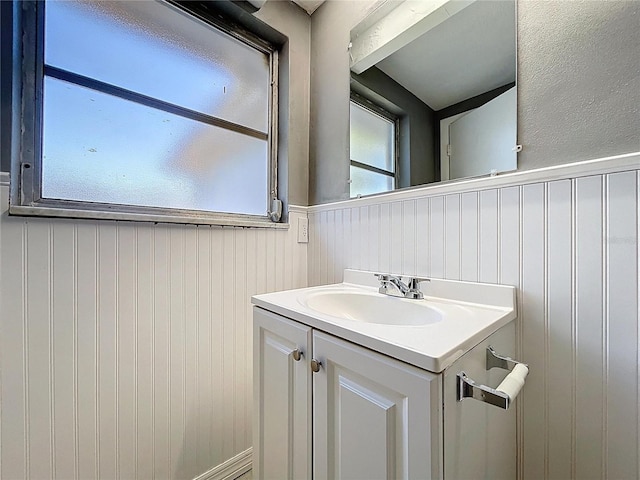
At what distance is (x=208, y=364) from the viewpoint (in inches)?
43.9

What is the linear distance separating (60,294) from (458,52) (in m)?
A: 1.45

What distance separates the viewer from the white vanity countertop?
0.50 meters

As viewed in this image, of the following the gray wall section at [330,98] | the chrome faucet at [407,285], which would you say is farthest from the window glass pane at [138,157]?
the chrome faucet at [407,285]

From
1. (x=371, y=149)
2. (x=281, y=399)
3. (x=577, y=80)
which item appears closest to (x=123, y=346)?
(x=281, y=399)

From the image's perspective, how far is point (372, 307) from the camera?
100 centimetres

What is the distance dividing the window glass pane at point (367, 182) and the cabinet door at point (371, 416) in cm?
70

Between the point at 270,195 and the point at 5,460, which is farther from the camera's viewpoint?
the point at 270,195

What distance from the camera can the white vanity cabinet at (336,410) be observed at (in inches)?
19.2

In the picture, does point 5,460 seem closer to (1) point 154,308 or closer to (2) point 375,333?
(1) point 154,308

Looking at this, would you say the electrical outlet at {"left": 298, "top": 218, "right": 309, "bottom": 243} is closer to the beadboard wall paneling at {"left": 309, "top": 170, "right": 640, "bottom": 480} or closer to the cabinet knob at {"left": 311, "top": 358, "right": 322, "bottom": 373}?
the beadboard wall paneling at {"left": 309, "top": 170, "right": 640, "bottom": 480}

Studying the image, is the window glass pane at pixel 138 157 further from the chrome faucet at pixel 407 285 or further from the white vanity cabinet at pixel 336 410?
the chrome faucet at pixel 407 285

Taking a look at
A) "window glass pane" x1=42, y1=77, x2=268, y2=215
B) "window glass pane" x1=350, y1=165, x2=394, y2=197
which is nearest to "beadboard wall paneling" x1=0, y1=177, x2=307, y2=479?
"window glass pane" x1=42, y1=77, x2=268, y2=215

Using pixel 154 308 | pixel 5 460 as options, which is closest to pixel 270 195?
pixel 154 308

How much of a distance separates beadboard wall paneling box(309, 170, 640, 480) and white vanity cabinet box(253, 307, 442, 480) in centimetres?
49
